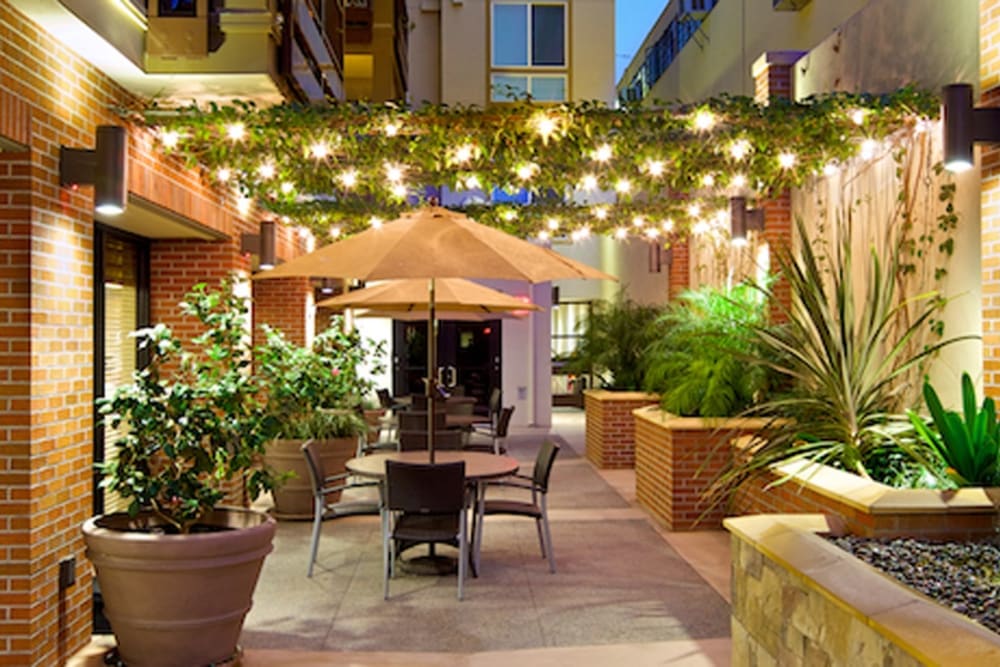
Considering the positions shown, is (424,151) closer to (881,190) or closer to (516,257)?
(516,257)

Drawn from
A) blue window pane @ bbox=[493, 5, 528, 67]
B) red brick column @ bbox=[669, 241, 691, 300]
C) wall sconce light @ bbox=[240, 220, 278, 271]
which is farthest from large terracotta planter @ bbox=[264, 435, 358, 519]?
blue window pane @ bbox=[493, 5, 528, 67]

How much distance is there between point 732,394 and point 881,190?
2.00 meters

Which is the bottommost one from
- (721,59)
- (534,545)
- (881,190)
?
(534,545)

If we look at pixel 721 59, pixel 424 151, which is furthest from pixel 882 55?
pixel 721 59

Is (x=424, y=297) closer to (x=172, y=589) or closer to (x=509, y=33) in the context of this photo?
(x=172, y=589)

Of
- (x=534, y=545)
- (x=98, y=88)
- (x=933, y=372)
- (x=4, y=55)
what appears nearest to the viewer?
(x=4, y=55)

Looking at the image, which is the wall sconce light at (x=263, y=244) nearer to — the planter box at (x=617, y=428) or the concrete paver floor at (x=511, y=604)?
the concrete paver floor at (x=511, y=604)

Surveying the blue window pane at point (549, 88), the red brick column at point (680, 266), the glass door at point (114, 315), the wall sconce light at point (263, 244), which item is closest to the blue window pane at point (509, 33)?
the blue window pane at point (549, 88)

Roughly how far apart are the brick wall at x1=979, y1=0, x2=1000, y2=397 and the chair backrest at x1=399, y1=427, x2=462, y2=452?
12.6 feet

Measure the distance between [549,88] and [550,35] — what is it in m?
1.17

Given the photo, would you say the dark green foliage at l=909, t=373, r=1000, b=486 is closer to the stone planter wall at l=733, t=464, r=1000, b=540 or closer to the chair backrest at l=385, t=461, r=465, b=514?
the stone planter wall at l=733, t=464, r=1000, b=540

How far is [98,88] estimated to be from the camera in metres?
5.44

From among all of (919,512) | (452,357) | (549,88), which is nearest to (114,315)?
(919,512)

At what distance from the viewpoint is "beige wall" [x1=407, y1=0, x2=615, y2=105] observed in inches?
877
